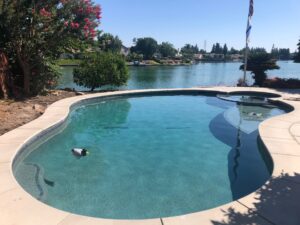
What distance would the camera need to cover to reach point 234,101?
1620 centimetres

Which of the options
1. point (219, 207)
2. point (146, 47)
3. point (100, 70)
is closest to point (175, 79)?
point (100, 70)

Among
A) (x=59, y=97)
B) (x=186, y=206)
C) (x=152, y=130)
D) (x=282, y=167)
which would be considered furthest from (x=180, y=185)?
(x=59, y=97)

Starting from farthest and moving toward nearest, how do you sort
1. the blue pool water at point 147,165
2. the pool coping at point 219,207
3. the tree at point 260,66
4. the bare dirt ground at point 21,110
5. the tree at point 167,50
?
the tree at point 167,50 < the tree at point 260,66 < the bare dirt ground at point 21,110 < the blue pool water at point 147,165 < the pool coping at point 219,207

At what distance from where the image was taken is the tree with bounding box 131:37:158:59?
116000 mm

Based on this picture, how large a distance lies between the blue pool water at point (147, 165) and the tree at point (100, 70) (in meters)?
5.51

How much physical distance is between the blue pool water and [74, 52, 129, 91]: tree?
5515 mm

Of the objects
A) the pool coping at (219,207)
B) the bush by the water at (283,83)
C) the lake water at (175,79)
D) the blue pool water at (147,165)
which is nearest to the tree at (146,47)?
the lake water at (175,79)

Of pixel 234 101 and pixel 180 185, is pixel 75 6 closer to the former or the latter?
pixel 234 101

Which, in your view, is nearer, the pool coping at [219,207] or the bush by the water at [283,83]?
the pool coping at [219,207]

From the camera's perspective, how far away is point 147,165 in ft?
→ 24.8

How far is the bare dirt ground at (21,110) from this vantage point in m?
9.76

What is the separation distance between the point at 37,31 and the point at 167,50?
114 m

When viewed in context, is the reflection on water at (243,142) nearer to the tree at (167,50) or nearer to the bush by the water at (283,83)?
the bush by the water at (283,83)

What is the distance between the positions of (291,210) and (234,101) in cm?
1217
